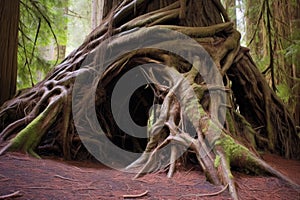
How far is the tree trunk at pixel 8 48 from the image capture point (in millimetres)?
4184

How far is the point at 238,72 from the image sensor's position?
3.97 meters

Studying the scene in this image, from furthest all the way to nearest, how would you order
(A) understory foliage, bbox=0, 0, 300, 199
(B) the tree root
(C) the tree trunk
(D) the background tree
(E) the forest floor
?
(D) the background tree
(C) the tree trunk
(B) the tree root
(A) understory foliage, bbox=0, 0, 300, 199
(E) the forest floor

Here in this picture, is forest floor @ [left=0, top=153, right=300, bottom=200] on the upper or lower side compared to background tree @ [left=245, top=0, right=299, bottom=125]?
lower

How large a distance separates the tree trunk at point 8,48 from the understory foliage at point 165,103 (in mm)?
463

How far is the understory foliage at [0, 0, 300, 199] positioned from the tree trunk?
463 millimetres

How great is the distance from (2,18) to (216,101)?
10.8 ft

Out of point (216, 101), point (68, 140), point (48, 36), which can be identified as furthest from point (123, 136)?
point (48, 36)

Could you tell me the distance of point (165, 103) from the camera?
305cm

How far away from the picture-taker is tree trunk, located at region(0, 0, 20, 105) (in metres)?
4.18

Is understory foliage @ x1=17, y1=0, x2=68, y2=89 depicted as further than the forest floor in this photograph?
Yes

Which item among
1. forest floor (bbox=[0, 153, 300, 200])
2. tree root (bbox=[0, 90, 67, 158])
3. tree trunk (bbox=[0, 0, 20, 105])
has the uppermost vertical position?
tree trunk (bbox=[0, 0, 20, 105])

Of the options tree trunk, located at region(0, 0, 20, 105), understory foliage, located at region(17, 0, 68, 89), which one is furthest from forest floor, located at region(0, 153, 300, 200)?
understory foliage, located at region(17, 0, 68, 89)

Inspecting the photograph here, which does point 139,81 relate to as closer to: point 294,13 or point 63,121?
point 63,121

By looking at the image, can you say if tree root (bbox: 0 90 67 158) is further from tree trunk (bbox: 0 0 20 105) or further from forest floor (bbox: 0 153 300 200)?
tree trunk (bbox: 0 0 20 105)
